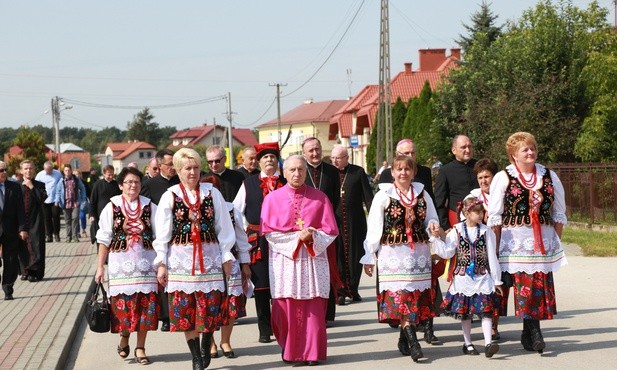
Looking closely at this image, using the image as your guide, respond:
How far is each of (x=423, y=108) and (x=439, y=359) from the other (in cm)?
5010

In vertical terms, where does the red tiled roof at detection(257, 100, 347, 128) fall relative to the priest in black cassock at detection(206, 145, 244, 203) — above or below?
above

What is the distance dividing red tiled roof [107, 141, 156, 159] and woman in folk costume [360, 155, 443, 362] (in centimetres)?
16983

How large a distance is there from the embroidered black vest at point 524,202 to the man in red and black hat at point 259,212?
2267mm

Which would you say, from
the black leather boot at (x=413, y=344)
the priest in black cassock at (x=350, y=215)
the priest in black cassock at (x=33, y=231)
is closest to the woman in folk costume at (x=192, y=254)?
the black leather boot at (x=413, y=344)

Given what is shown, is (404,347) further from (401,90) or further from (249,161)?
(401,90)

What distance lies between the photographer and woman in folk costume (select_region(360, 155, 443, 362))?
9.63m

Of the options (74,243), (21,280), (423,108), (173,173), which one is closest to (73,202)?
(74,243)

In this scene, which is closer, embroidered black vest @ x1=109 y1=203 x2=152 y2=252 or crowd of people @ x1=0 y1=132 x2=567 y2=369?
crowd of people @ x1=0 y1=132 x2=567 y2=369

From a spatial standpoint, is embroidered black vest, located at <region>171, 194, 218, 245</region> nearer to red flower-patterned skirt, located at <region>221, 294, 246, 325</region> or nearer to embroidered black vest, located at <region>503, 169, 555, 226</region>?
red flower-patterned skirt, located at <region>221, 294, 246, 325</region>

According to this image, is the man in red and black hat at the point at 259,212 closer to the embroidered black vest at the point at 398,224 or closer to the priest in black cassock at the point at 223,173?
the priest in black cassock at the point at 223,173

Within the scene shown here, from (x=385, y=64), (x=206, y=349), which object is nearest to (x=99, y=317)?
(x=206, y=349)

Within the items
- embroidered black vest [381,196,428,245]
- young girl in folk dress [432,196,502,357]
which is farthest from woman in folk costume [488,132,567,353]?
embroidered black vest [381,196,428,245]

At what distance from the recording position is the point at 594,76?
1382 inches

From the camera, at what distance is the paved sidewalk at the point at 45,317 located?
992 centimetres
